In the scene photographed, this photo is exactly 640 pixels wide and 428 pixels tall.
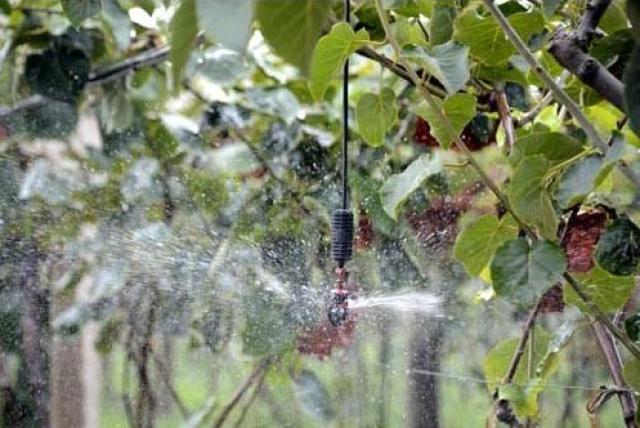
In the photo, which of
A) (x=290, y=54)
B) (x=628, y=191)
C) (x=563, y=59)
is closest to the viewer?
(x=290, y=54)

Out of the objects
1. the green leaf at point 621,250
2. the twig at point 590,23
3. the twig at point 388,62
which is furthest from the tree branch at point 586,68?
the twig at point 388,62

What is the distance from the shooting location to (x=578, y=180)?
375mm

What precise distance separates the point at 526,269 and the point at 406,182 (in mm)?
109

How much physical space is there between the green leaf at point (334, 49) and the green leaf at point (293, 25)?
26 cm

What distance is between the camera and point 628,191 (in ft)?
1.64

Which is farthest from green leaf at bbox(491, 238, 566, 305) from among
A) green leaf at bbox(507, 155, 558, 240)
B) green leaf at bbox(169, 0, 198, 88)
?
green leaf at bbox(169, 0, 198, 88)

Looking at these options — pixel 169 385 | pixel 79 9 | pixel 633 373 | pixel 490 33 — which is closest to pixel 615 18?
pixel 490 33

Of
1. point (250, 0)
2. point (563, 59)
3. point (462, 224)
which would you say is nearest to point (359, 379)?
point (462, 224)

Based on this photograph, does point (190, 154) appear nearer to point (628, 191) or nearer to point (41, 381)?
point (41, 381)

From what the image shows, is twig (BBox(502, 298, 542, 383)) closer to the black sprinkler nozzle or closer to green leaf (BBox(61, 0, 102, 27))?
the black sprinkler nozzle

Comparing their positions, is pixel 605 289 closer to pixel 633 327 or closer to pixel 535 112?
pixel 633 327

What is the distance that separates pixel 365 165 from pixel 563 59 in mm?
447

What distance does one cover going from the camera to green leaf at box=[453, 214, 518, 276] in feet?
1.51

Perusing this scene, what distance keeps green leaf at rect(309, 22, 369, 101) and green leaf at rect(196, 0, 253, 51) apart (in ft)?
0.79
